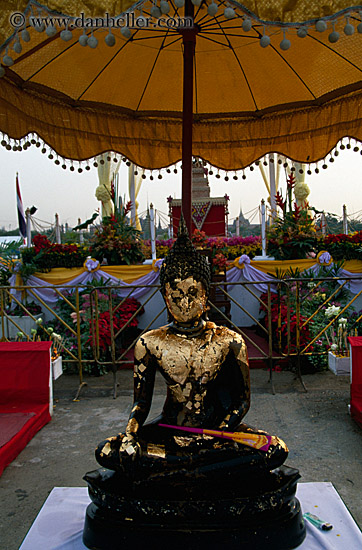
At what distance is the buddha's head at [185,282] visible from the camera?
228cm

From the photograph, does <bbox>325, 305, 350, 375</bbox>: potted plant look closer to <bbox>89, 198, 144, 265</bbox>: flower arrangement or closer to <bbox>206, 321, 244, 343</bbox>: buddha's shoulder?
<bbox>206, 321, 244, 343</bbox>: buddha's shoulder

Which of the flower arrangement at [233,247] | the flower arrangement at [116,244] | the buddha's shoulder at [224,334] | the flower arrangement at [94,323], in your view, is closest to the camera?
the buddha's shoulder at [224,334]

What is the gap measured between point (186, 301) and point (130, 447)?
2.45ft

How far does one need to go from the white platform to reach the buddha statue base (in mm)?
110

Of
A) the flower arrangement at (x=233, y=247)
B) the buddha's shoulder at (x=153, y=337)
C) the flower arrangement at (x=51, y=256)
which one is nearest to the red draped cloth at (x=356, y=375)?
the buddha's shoulder at (x=153, y=337)

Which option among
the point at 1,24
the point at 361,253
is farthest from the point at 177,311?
the point at 361,253

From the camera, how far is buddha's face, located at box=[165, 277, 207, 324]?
2.27 m

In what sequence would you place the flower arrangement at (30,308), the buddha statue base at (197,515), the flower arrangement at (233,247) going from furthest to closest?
the flower arrangement at (233,247)
the flower arrangement at (30,308)
the buddha statue base at (197,515)

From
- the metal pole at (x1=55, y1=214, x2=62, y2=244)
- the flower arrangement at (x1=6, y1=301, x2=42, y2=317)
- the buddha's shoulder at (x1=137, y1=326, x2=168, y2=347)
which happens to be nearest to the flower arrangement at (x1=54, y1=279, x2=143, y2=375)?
the flower arrangement at (x1=6, y1=301, x2=42, y2=317)

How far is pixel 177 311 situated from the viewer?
2.28 metres

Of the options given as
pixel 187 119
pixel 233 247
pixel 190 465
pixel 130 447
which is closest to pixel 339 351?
pixel 187 119

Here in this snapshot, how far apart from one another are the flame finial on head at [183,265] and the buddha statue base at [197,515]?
0.96 metres

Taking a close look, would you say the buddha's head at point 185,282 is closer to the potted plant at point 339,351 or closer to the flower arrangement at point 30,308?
the potted plant at point 339,351

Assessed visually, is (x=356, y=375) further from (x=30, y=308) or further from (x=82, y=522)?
(x=30, y=308)
